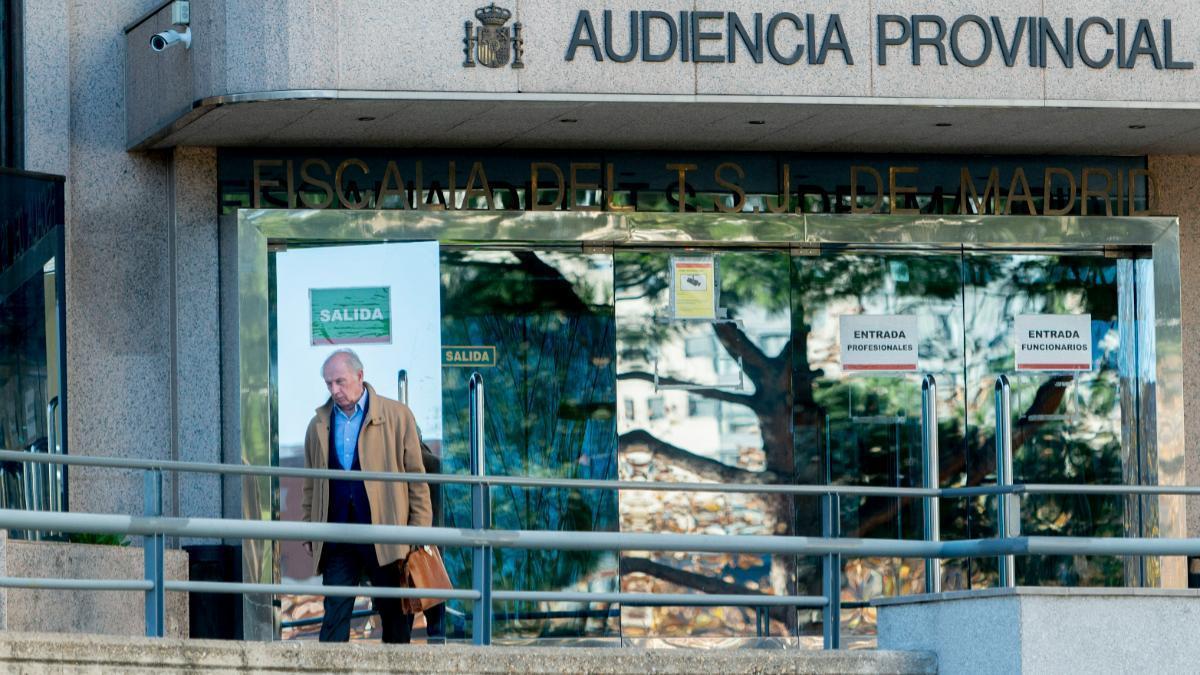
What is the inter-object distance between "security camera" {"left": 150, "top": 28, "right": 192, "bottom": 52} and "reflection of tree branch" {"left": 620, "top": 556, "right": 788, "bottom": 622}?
169 inches

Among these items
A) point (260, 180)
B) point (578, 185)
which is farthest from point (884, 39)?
point (260, 180)

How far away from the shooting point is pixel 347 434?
12781mm

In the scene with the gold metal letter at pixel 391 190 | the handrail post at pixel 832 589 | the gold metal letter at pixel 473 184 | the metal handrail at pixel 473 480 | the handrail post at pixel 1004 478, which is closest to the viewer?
the metal handrail at pixel 473 480

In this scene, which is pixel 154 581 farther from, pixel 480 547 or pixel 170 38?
pixel 170 38

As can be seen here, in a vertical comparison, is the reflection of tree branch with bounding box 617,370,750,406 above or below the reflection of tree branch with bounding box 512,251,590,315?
below

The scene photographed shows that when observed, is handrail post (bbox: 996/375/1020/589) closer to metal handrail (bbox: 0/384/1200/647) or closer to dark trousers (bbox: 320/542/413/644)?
metal handrail (bbox: 0/384/1200/647)

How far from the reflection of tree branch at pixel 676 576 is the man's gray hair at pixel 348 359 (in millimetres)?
2169

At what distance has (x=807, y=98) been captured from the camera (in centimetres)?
1326

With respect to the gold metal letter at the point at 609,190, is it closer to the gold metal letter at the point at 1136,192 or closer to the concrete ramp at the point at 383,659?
the gold metal letter at the point at 1136,192

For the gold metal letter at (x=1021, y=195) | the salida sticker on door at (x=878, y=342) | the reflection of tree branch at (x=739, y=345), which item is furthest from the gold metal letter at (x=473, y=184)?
the gold metal letter at (x=1021, y=195)

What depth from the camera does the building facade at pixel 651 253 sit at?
1323 centimetres

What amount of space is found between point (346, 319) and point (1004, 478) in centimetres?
595

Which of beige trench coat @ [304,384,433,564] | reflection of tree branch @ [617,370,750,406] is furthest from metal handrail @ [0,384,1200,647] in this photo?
reflection of tree branch @ [617,370,750,406]

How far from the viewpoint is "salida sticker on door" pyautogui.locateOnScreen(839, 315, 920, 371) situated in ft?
49.8
